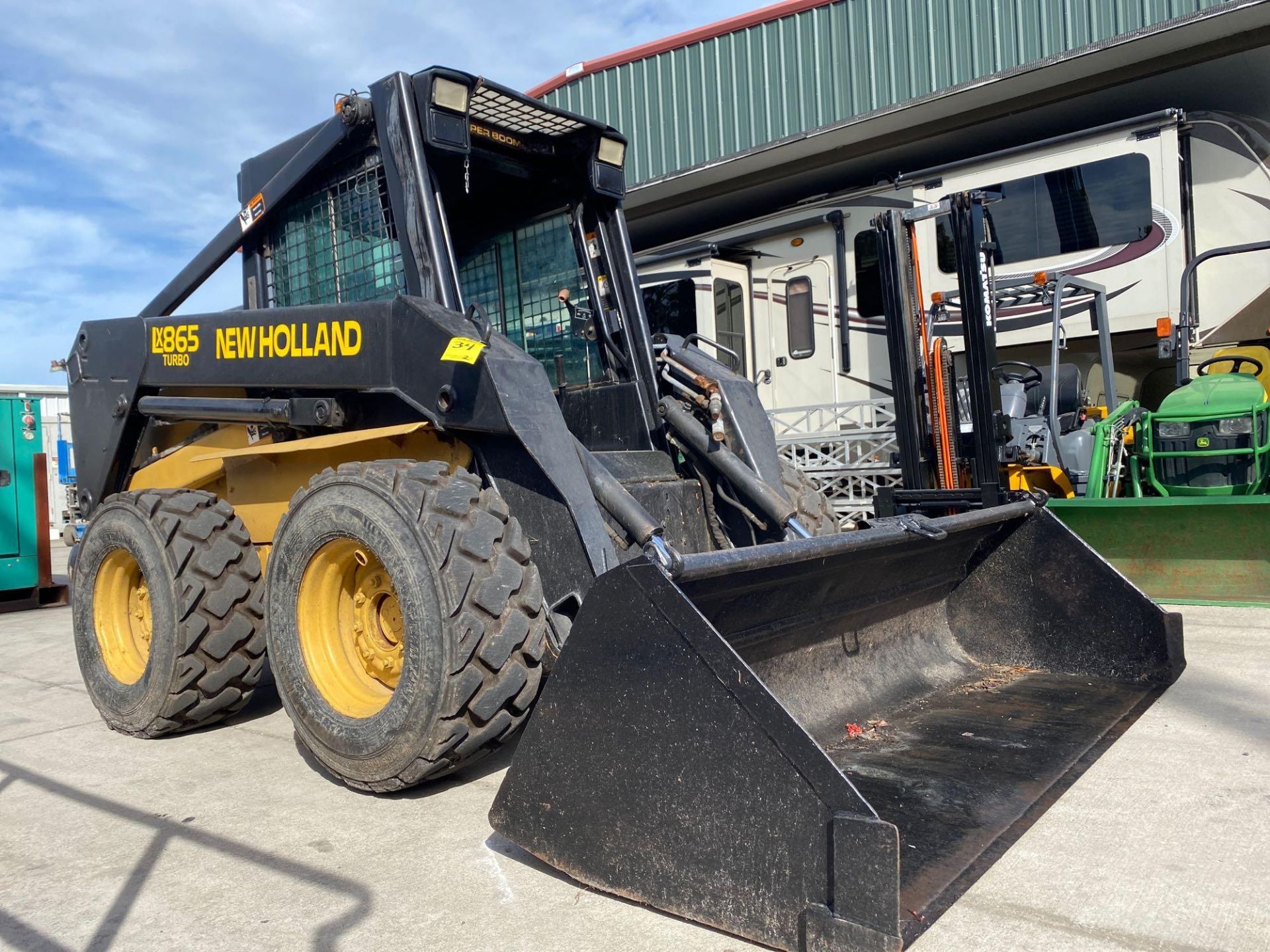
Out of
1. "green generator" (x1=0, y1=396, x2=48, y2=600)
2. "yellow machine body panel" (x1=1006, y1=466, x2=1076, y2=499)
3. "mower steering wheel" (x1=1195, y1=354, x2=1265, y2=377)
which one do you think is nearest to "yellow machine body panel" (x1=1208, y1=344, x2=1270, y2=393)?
"mower steering wheel" (x1=1195, y1=354, x2=1265, y2=377)

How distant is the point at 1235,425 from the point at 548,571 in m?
5.23

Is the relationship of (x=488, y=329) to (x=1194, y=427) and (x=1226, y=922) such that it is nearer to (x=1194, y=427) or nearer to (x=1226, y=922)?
(x=1226, y=922)

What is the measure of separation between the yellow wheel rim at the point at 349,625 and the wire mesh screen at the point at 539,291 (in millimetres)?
1590

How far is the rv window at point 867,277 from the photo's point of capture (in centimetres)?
962

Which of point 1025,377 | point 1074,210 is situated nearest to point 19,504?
point 1025,377

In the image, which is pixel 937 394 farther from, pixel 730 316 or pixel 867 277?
pixel 730 316

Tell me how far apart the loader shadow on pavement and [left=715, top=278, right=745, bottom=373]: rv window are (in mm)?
7725

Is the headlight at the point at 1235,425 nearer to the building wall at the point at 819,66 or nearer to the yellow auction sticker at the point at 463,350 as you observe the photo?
the building wall at the point at 819,66

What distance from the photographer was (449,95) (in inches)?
148

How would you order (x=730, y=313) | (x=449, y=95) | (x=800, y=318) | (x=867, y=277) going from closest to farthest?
1. (x=449, y=95)
2. (x=867, y=277)
3. (x=800, y=318)
4. (x=730, y=313)

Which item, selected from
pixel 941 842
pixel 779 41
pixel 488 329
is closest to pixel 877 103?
pixel 779 41

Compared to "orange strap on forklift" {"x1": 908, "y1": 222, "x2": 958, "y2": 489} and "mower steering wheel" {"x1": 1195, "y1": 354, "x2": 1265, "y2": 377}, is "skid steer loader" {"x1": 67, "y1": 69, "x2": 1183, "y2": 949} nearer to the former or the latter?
"orange strap on forklift" {"x1": 908, "y1": 222, "x2": 958, "y2": 489}

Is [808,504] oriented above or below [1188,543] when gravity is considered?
above

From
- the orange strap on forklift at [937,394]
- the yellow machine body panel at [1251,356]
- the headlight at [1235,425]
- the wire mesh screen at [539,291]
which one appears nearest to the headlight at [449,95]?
the wire mesh screen at [539,291]
